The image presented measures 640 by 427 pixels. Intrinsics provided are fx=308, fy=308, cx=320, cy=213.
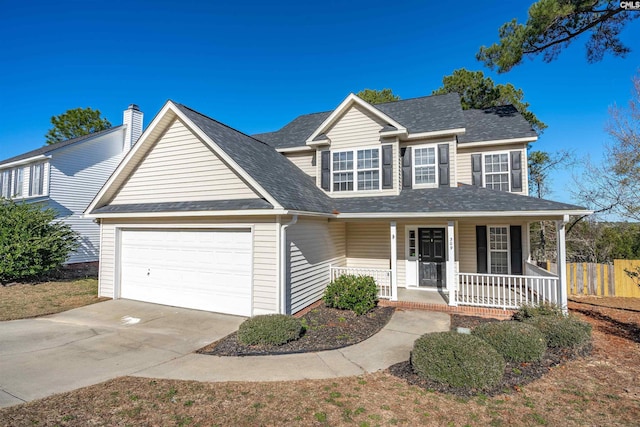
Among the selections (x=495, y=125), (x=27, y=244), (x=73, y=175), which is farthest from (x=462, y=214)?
(x=73, y=175)

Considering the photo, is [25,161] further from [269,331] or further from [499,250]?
[499,250]

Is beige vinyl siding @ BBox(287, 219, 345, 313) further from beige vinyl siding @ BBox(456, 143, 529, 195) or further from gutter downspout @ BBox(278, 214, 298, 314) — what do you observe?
beige vinyl siding @ BBox(456, 143, 529, 195)

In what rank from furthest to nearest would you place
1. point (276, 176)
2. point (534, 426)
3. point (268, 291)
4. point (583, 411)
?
point (276, 176)
point (268, 291)
point (583, 411)
point (534, 426)

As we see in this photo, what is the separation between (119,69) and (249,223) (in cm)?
1484

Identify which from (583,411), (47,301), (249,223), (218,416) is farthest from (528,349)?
(47,301)

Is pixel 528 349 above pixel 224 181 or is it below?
below

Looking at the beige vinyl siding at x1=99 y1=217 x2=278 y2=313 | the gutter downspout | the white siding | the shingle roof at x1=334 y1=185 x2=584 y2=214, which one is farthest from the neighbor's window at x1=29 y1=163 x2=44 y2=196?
the gutter downspout

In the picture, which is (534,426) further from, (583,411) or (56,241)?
(56,241)

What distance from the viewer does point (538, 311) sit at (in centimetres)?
763

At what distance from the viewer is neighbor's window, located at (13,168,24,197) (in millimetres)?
19541

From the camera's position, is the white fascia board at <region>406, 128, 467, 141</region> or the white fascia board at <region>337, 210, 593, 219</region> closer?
the white fascia board at <region>337, 210, 593, 219</region>

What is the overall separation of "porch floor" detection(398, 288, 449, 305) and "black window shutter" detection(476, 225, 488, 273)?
88.8 inches

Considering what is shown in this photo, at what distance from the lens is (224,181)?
28.9 ft

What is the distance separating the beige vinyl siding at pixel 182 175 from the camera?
8.80m
